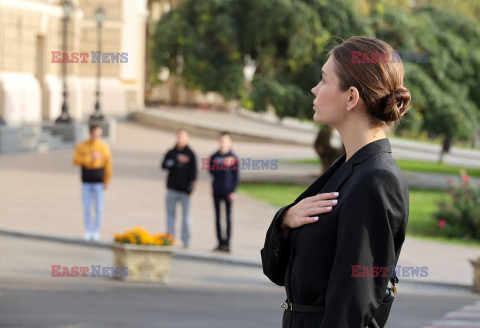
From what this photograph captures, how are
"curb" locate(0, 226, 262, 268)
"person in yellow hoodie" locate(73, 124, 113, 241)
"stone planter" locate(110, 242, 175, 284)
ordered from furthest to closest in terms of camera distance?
1. "person in yellow hoodie" locate(73, 124, 113, 241)
2. "curb" locate(0, 226, 262, 268)
3. "stone planter" locate(110, 242, 175, 284)

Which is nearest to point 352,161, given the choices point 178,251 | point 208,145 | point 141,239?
point 141,239

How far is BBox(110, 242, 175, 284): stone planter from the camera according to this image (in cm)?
1263

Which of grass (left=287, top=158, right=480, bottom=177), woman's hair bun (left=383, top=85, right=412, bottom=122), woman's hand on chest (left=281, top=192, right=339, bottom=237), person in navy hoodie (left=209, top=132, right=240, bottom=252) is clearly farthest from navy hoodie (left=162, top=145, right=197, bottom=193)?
grass (left=287, top=158, right=480, bottom=177)

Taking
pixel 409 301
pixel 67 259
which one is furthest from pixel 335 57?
pixel 67 259

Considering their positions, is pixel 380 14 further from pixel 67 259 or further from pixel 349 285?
pixel 349 285

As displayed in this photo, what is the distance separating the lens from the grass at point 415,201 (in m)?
21.4

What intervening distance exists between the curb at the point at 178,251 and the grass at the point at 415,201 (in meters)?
7.12

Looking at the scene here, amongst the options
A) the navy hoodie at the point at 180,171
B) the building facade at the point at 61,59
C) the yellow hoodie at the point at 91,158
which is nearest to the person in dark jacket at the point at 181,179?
the navy hoodie at the point at 180,171

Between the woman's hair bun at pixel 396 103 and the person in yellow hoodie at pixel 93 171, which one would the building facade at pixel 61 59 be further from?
the woman's hair bun at pixel 396 103

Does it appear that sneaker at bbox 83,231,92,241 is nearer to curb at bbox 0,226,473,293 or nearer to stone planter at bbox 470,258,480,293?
curb at bbox 0,226,473,293

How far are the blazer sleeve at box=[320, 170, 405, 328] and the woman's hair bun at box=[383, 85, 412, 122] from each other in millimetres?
269

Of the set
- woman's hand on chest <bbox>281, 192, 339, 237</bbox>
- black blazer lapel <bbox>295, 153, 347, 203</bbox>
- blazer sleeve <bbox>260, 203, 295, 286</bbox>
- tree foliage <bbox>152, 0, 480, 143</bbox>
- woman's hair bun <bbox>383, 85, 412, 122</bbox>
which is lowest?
blazer sleeve <bbox>260, 203, 295, 286</bbox>

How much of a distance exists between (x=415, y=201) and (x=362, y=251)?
2490 cm

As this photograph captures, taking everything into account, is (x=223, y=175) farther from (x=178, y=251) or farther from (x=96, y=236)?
(x=96, y=236)
